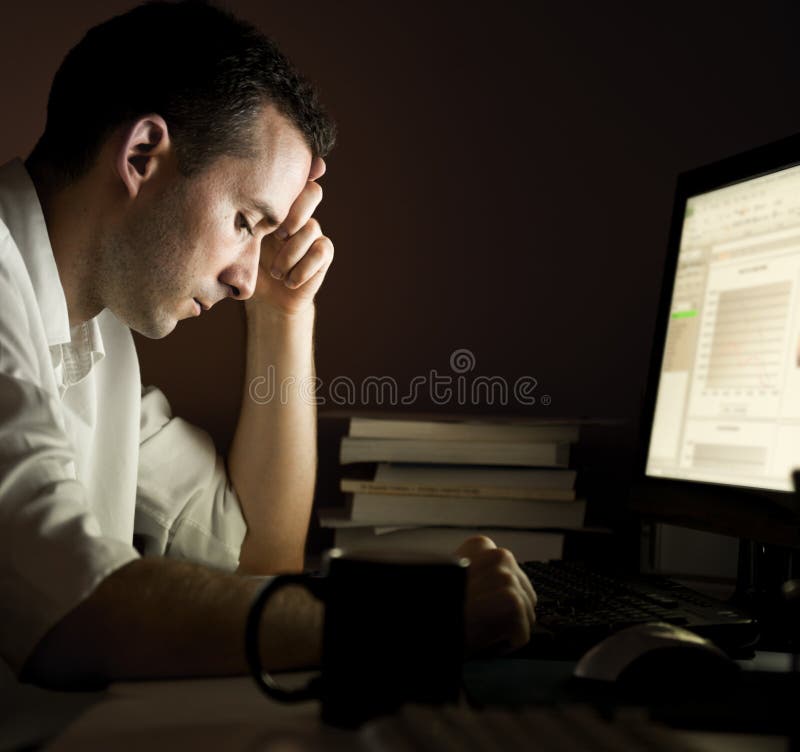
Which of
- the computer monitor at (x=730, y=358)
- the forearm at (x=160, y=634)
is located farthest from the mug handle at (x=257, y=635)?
the computer monitor at (x=730, y=358)

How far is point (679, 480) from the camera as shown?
3.44ft

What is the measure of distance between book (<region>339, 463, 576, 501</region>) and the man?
0.68ft

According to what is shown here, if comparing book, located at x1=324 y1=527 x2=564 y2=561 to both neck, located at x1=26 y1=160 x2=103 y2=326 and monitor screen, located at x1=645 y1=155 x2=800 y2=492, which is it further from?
neck, located at x1=26 y1=160 x2=103 y2=326

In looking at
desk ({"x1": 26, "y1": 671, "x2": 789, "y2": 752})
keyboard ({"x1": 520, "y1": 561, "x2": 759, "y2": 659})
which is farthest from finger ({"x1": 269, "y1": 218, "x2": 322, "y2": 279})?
desk ({"x1": 26, "y1": 671, "x2": 789, "y2": 752})

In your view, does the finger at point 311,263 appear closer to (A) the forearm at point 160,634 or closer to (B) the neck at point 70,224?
(B) the neck at point 70,224

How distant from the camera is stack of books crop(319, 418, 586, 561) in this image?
1246mm

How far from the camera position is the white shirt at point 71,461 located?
64cm

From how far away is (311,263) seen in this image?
1402 mm

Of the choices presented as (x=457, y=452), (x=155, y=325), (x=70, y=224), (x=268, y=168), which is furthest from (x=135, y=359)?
(x=457, y=452)

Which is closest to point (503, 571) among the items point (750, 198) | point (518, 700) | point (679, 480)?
point (518, 700)

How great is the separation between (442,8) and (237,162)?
609 mm

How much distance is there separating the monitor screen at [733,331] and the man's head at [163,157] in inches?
21.3

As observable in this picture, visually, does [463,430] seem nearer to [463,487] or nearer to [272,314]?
[463,487]

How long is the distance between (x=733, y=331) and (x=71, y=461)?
2.30 feet
